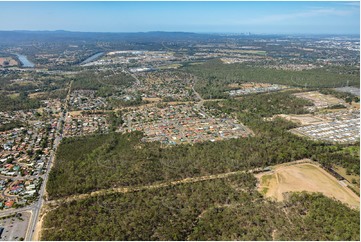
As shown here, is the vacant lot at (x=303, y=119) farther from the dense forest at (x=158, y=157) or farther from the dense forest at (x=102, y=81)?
the dense forest at (x=102, y=81)

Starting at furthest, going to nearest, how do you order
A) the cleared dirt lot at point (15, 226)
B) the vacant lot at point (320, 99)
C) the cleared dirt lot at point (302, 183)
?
the vacant lot at point (320, 99) → the cleared dirt lot at point (302, 183) → the cleared dirt lot at point (15, 226)

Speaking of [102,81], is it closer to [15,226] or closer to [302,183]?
[15,226]

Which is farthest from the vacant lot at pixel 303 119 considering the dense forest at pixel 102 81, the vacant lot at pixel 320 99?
the dense forest at pixel 102 81

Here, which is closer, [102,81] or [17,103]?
[17,103]

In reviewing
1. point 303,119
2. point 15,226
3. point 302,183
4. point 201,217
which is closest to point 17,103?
point 15,226

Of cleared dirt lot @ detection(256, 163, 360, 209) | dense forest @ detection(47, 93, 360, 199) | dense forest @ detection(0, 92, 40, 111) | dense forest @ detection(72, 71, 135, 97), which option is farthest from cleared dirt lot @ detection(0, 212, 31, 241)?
dense forest @ detection(72, 71, 135, 97)

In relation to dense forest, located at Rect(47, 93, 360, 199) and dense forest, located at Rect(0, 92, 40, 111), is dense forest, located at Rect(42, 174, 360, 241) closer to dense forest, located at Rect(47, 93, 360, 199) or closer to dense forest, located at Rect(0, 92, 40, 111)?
dense forest, located at Rect(47, 93, 360, 199)
